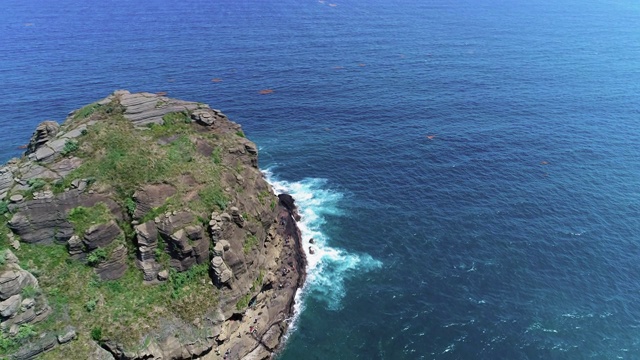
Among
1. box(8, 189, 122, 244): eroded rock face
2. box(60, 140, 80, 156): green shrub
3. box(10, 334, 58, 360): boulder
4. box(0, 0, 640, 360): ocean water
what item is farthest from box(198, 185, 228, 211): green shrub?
box(10, 334, 58, 360): boulder

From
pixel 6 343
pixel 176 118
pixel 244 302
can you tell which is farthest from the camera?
pixel 176 118

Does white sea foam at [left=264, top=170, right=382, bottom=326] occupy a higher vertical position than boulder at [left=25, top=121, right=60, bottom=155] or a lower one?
lower

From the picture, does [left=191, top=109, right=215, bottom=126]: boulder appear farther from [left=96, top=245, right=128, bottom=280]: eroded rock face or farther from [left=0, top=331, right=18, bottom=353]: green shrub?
[left=0, top=331, right=18, bottom=353]: green shrub

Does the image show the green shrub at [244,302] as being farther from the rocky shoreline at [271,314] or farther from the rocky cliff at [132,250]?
the rocky shoreline at [271,314]

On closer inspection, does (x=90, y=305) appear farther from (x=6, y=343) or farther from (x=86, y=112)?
(x=86, y=112)

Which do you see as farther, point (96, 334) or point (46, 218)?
point (46, 218)

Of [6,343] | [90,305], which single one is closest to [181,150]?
[90,305]

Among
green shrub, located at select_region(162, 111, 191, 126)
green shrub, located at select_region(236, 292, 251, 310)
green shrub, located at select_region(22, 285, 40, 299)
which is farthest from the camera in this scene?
green shrub, located at select_region(162, 111, 191, 126)

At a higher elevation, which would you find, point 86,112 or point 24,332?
point 86,112
